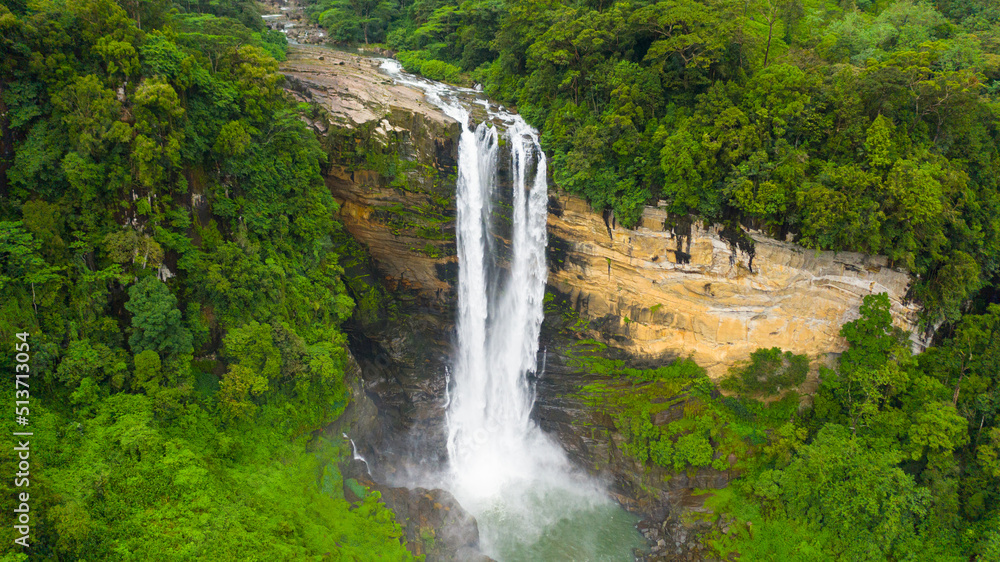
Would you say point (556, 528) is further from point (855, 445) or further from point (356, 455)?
point (855, 445)

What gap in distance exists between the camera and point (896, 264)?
53.6 feet

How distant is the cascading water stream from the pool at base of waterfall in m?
0.04

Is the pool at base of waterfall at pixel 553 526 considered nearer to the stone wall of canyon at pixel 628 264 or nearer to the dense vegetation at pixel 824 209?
the dense vegetation at pixel 824 209

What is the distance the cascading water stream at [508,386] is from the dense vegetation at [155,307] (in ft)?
18.6

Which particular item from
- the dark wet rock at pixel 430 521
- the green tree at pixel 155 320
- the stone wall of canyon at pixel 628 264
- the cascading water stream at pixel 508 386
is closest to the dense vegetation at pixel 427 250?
the green tree at pixel 155 320

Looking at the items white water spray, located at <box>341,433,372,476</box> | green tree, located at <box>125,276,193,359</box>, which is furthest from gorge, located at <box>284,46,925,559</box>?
green tree, located at <box>125,276,193,359</box>

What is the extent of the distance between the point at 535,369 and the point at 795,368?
943 centimetres

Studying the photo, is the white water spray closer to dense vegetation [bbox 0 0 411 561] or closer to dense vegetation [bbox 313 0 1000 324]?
dense vegetation [bbox 0 0 411 561]

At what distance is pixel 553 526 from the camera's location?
1878 centimetres

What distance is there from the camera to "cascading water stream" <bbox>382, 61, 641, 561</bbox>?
1880cm

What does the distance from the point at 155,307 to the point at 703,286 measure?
16.4 meters

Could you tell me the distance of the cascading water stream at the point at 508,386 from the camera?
1880 cm

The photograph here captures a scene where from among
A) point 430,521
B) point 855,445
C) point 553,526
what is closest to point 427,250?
point 430,521

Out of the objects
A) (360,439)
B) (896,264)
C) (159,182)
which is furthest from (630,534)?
(159,182)
